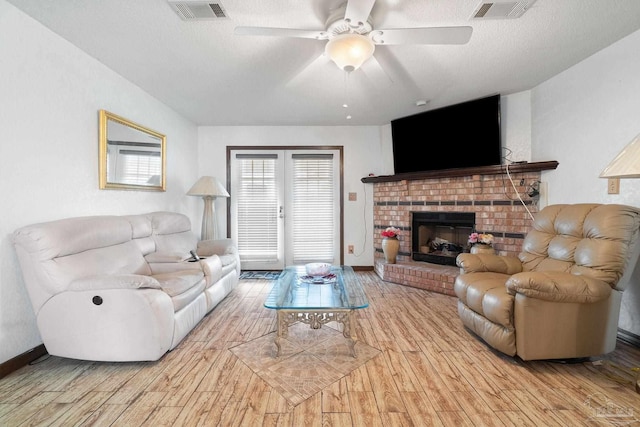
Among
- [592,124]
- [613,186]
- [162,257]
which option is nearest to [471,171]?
[592,124]

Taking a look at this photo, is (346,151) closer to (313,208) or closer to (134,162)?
(313,208)

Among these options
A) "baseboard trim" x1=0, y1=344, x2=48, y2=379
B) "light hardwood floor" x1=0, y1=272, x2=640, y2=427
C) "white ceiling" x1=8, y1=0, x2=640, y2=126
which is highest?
"white ceiling" x1=8, y1=0, x2=640, y2=126

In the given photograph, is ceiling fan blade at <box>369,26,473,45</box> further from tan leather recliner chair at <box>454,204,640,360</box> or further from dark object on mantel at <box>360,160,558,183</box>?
dark object on mantel at <box>360,160,558,183</box>

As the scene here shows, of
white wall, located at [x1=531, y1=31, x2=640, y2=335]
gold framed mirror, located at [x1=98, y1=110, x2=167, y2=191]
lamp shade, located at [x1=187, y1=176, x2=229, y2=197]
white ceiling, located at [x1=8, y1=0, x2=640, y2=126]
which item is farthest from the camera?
lamp shade, located at [x1=187, y1=176, x2=229, y2=197]

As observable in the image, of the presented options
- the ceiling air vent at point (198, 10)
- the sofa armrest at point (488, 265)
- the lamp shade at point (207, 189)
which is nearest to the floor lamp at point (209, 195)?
the lamp shade at point (207, 189)

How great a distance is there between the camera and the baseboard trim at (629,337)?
2.01 metres

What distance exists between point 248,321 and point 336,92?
2.63 metres

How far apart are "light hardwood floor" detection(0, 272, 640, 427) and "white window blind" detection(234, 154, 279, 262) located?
7.30 feet

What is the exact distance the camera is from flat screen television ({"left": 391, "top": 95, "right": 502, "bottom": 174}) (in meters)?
3.11

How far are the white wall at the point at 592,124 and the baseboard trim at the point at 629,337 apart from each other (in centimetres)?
3

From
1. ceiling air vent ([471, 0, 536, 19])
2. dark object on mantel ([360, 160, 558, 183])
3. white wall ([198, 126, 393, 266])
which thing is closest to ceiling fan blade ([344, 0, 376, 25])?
ceiling air vent ([471, 0, 536, 19])

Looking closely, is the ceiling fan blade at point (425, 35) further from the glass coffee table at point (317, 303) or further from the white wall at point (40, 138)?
the white wall at point (40, 138)

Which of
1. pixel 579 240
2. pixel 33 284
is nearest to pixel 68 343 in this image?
pixel 33 284

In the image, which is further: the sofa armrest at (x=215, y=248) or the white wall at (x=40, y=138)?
the sofa armrest at (x=215, y=248)
